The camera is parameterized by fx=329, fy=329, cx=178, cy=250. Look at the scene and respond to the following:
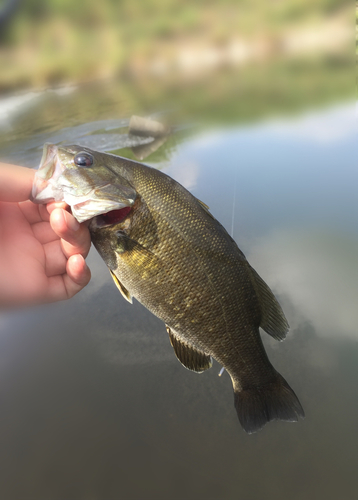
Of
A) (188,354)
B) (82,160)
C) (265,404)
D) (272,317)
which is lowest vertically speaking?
(265,404)

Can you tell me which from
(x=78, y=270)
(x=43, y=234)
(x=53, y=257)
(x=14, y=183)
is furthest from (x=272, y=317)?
(x=14, y=183)

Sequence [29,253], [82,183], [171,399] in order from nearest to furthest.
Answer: [82,183], [29,253], [171,399]

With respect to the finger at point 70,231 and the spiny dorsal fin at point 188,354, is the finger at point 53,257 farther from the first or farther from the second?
the spiny dorsal fin at point 188,354

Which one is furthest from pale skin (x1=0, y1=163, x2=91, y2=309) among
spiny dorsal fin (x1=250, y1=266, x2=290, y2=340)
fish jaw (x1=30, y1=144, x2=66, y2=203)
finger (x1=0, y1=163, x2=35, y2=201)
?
spiny dorsal fin (x1=250, y1=266, x2=290, y2=340)

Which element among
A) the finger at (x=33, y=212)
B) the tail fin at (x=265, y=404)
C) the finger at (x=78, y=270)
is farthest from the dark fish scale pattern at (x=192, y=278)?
the finger at (x=33, y=212)

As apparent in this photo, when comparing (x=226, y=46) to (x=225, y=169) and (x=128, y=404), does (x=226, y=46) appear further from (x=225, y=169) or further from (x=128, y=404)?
(x=128, y=404)

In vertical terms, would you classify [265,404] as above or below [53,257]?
below

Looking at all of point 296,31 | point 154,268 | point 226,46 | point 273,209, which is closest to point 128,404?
point 154,268

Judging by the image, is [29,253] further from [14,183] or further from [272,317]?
[272,317]
